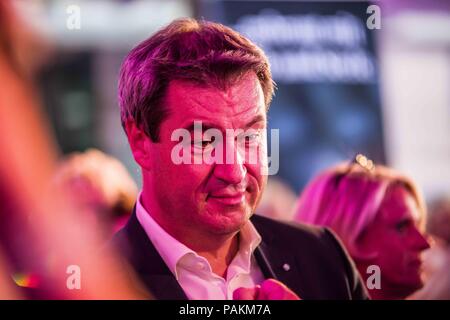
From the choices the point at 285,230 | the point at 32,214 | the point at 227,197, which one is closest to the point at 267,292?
the point at 285,230

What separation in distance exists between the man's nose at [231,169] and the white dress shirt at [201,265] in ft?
0.59

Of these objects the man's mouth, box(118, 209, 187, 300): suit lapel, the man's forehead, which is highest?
the man's forehead

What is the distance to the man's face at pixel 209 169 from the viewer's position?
2865 mm

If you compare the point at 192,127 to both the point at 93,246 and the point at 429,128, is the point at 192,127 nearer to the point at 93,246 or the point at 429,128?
the point at 93,246

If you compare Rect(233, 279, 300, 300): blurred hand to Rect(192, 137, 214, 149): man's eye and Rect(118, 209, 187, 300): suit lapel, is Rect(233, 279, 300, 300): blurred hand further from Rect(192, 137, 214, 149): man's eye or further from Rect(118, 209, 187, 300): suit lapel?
Rect(192, 137, 214, 149): man's eye

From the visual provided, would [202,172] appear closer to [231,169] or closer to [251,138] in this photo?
[231,169]

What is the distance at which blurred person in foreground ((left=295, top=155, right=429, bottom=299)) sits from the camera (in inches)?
125

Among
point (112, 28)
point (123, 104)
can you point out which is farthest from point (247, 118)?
point (112, 28)

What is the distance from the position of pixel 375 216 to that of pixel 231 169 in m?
0.67

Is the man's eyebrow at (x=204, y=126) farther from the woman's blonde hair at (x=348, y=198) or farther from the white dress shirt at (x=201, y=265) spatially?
the woman's blonde hair at (x=348, y=198)

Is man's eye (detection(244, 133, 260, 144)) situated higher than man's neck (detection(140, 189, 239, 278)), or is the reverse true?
man's eye (detection(244, 133, 260, 144))

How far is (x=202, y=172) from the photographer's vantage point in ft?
9.50

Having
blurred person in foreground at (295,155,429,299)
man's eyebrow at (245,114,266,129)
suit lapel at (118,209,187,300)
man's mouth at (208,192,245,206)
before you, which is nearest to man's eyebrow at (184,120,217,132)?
man's eyebrow at (245,114,266,129)

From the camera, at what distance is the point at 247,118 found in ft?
9.49
